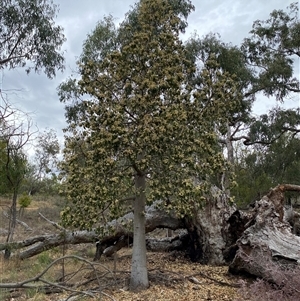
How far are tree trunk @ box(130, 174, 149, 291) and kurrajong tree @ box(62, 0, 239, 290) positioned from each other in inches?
0.5

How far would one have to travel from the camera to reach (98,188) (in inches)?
184

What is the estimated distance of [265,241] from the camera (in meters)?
5.24

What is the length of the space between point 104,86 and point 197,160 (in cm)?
157

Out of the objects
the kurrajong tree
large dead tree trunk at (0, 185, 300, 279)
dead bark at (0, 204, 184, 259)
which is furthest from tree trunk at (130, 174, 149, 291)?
dead bark at (0, 204, 184, 259)

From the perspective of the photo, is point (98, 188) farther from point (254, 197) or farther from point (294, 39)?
point (294, 39)

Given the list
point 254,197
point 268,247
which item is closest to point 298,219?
point 268,247

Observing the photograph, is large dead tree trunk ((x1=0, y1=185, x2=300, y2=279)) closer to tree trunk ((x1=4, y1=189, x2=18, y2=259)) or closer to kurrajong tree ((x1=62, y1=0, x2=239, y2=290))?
tree trunk ((x1=4, y1=189, x2=18, y2=259))

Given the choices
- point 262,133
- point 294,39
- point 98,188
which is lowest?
point 98,188

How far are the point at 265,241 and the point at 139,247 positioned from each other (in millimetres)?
1731

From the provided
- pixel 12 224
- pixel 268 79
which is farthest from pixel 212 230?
pixel 268 79

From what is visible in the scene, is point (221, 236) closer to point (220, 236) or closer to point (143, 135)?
point (220, 236)

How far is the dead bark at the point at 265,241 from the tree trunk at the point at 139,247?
4.24ft

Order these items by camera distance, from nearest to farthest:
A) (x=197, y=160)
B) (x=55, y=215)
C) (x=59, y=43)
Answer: (x=197, y=160), (x=59, y=43), (x=55, y=215)

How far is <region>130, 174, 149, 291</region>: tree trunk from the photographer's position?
512 cm
